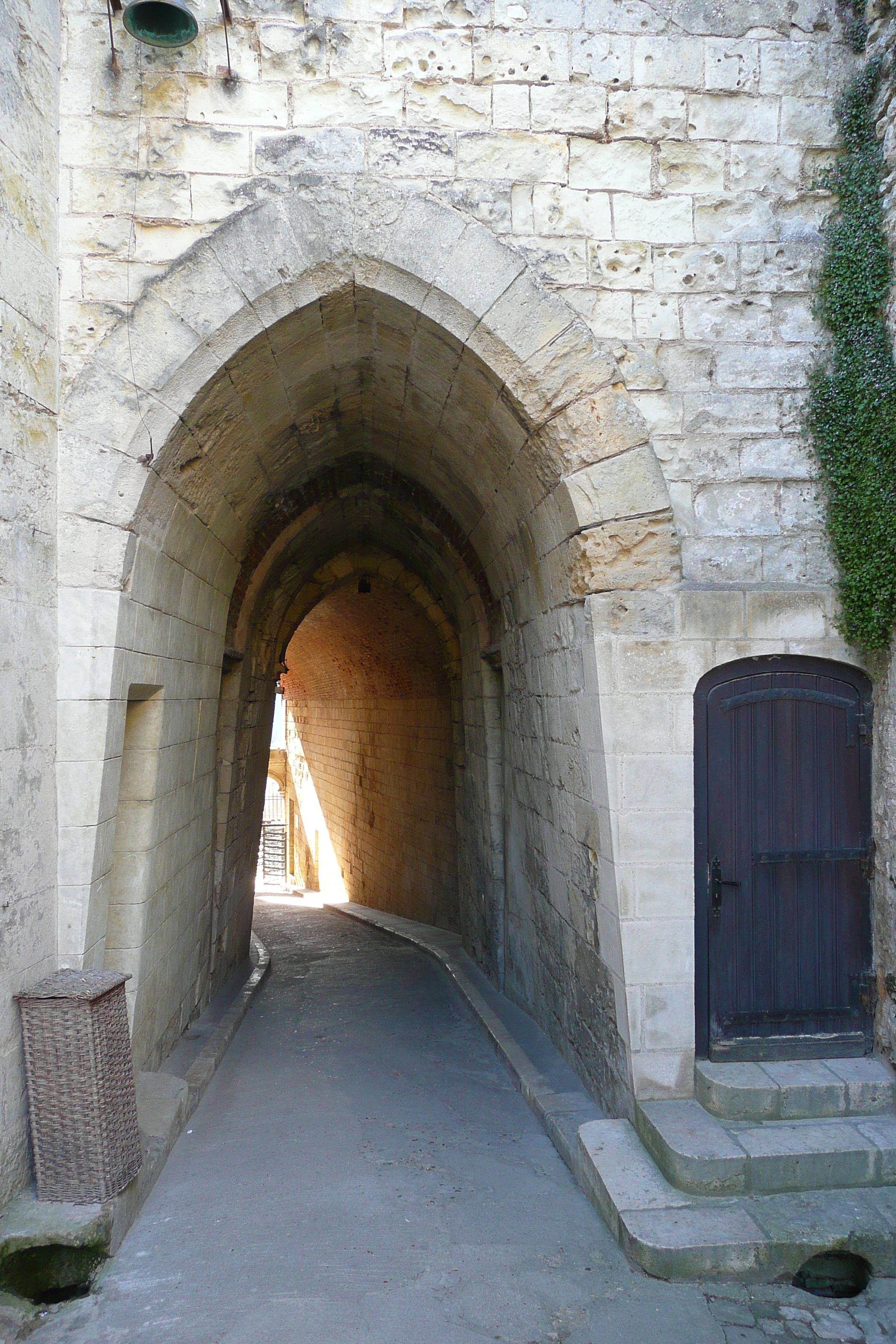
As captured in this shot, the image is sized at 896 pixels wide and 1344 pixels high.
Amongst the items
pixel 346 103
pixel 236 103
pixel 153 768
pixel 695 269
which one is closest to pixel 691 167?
pixel 695 269

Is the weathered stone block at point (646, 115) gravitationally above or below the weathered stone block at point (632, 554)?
above

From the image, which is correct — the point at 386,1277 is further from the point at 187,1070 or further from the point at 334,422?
the point at 334,422

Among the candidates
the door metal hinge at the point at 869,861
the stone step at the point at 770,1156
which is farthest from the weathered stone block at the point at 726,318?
the stone step at the point at 770,1156

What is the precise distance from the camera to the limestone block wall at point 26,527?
121 inches

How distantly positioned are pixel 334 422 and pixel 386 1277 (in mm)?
4347

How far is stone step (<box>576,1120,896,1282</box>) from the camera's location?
9.59 feet

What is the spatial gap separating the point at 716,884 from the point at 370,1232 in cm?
192

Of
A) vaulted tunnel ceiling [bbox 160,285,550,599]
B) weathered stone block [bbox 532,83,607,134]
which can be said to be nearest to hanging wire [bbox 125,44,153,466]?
vaulted tunnel ceiling [bbox 160,285,550,599]

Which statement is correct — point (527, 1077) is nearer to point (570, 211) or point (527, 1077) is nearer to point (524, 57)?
point (570, 211)

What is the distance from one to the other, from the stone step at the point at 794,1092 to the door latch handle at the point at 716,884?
638 millimetres

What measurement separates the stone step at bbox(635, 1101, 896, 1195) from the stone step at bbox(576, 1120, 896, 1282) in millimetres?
34

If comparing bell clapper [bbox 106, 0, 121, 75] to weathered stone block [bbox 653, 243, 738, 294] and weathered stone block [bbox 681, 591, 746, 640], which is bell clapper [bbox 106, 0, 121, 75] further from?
weathered stone block [bbox 681, 591, 746, 640]

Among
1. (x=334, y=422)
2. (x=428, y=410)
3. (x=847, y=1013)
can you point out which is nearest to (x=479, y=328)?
(x=428, y=410)

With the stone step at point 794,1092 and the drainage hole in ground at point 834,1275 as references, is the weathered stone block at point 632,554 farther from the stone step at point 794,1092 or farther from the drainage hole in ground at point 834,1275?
the drainage hole in ground at point 834,1275
